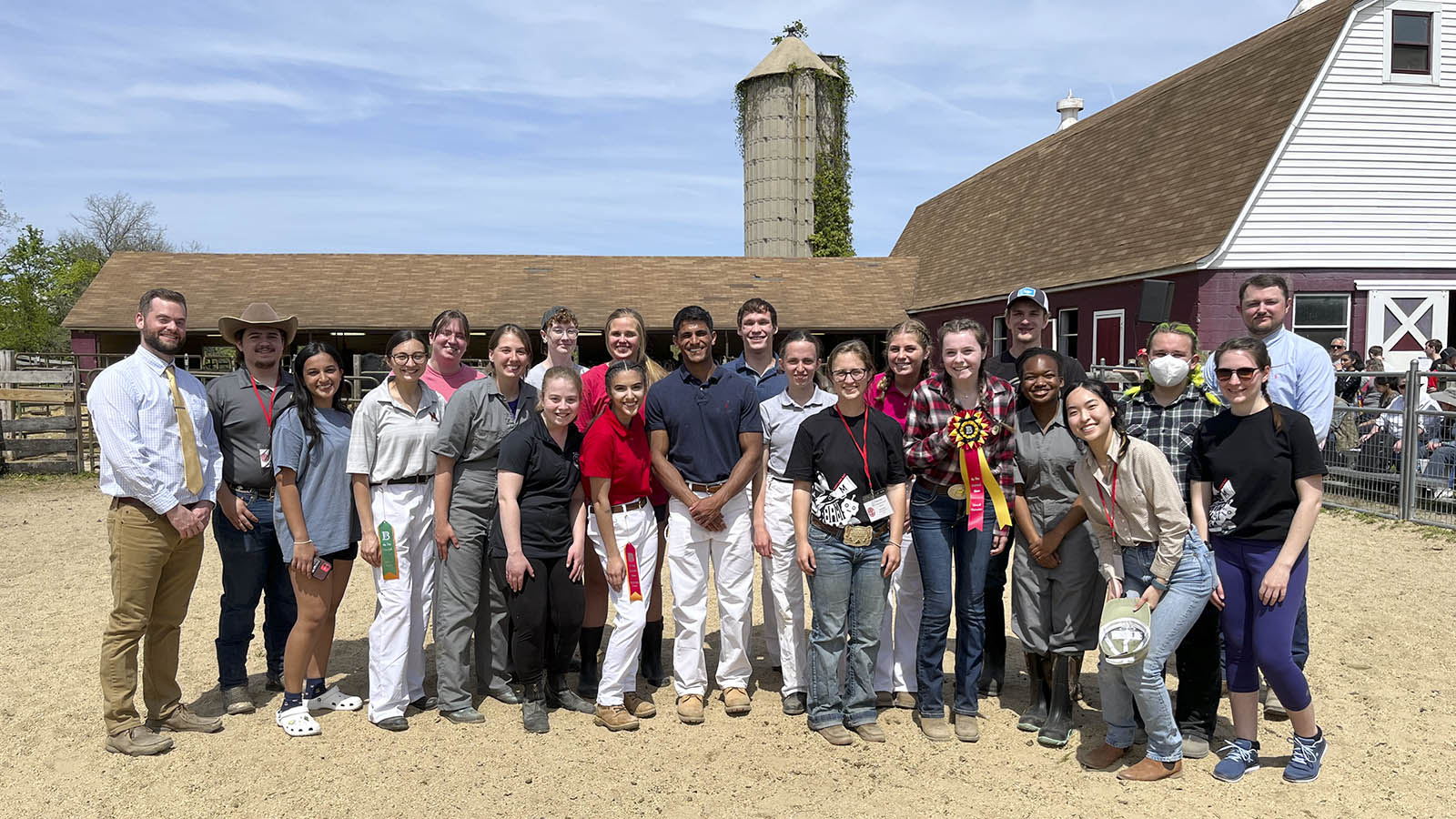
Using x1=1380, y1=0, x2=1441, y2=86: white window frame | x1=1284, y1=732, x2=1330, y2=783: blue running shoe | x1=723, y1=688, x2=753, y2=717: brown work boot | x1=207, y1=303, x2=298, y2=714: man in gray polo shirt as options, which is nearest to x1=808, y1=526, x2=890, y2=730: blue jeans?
x1=723, y1=688, x2=753, y2=717: brown work boot

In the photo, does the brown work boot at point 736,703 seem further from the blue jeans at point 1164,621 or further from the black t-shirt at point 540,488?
the blue jeans at point 1164,621

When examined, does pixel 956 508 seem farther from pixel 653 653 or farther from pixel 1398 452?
pixel 1398 452

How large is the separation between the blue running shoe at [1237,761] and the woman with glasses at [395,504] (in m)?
3.73

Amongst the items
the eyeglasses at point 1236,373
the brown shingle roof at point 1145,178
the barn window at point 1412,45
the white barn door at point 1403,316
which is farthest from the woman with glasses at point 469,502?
the barn window at point 1412,45

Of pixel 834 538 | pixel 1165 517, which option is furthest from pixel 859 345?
pixel 1165 517

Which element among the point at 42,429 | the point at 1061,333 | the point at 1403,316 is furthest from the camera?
the point at 1061,333

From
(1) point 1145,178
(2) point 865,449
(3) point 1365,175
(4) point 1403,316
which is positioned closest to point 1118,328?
(1) point 1145,178

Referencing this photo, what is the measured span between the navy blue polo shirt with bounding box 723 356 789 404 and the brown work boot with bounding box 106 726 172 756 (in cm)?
326

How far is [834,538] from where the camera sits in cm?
416

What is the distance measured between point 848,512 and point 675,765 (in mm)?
1387

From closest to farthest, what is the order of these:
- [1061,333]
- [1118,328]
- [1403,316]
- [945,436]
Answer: [945,436], [1403,316], [1118,328], [1061,333]

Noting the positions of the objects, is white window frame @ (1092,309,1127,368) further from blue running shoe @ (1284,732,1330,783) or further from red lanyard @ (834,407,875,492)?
red lanyard @ (834,407,875,492)

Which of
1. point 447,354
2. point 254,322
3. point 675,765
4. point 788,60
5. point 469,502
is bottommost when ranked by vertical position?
point 675,765

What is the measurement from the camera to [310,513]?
4.30 meters
